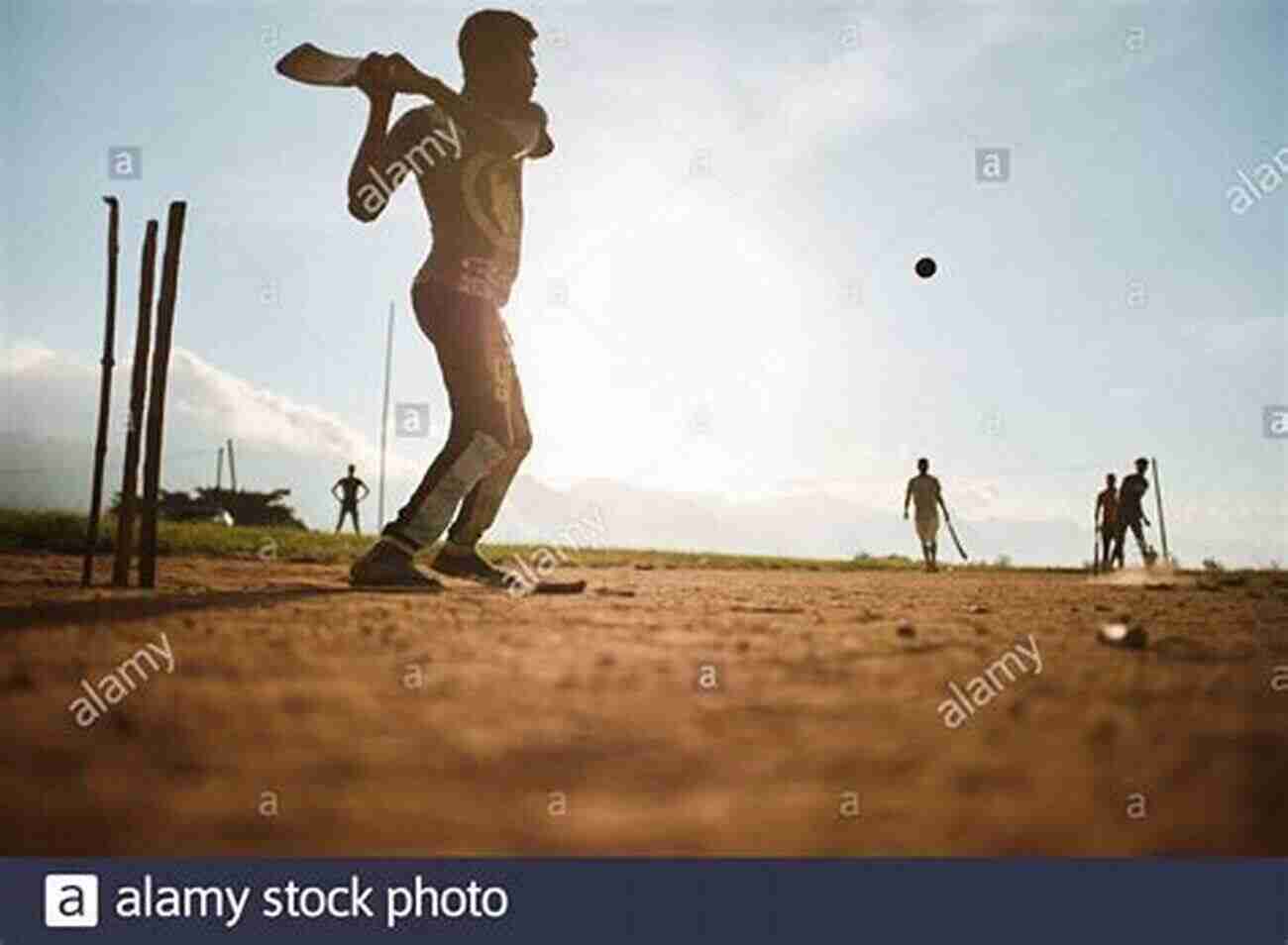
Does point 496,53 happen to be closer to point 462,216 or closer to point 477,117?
point 477,117

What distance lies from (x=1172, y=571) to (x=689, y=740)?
15.0 metres

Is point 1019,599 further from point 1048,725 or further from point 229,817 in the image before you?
point 229,817

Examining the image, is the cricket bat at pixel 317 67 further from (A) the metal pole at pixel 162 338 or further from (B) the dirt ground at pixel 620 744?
(B) the dirt ground at pixel 620 744

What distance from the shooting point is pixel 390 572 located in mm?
6250

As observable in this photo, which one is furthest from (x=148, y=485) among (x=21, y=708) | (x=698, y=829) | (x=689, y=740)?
(x=698, y=829)

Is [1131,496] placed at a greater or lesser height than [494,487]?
greater

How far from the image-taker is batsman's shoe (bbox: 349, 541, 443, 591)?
6.22 meters

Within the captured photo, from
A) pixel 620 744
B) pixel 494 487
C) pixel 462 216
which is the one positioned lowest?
pixel 620 744

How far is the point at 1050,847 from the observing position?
1847 mm

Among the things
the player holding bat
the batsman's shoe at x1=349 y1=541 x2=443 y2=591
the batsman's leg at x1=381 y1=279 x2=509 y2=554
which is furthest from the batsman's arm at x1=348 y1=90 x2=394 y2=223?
the batsman's shoe at x1=349 y1=541 x2=443 y2=591

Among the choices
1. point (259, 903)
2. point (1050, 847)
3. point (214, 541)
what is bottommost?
point (259, 903)

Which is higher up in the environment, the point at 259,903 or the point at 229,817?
the point at 229,817

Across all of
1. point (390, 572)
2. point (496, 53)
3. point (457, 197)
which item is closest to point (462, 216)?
point (457, 197)

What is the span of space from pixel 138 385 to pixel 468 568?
2.13m
